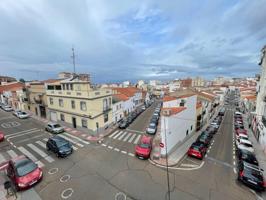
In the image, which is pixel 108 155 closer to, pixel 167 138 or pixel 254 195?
pixel 167 138

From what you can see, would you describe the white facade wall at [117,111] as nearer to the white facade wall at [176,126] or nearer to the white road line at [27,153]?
the white facade wall at [176,126]

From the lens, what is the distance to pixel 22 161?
10836 millimetres

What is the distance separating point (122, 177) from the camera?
11.2 metres

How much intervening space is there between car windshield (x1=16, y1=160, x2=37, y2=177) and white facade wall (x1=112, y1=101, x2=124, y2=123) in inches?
641

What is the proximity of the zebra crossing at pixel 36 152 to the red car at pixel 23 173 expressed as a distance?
2.29 meters

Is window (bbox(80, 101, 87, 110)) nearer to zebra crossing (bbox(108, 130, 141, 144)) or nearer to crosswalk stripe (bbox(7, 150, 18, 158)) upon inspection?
zebra crossing (bbox(108, 130, 141, 144))

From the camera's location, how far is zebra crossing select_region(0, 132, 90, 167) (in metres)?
13.7

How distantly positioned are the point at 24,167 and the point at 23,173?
0.52 meters

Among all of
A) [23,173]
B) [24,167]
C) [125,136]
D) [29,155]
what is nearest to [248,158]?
[125,136]

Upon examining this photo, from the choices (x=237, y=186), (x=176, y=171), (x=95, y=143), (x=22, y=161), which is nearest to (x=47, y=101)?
(x=95, y=143)

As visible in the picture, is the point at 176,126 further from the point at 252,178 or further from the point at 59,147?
the point at 59,147

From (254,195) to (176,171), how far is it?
5705mm

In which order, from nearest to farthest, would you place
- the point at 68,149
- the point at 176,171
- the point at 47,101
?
1. the point at 176,171
2. the point at 68,149
3. the point at 47,101

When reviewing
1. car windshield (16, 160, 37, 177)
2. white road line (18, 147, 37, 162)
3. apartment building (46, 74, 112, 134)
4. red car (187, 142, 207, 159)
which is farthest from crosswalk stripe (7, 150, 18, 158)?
red car (187, 142, 207, 159)
